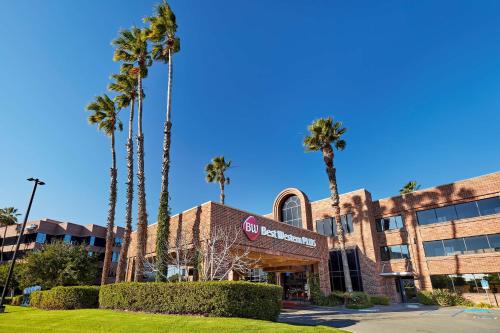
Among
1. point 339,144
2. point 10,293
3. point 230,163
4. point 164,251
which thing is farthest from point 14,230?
point 339,144

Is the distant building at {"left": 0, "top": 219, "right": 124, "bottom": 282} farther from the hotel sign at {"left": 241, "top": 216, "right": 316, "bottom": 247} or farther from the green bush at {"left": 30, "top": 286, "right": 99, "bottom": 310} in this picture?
the hotel sign at {"left": 241, "top": 216, "right": 316, "bottom": 247}

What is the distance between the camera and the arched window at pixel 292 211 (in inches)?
1312

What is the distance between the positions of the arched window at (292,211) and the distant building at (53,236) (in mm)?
27258

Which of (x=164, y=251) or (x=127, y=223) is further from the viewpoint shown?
(x=127, y=223)

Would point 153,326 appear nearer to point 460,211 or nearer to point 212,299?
point 212,299

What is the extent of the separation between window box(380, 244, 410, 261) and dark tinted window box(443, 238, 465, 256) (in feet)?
10.7

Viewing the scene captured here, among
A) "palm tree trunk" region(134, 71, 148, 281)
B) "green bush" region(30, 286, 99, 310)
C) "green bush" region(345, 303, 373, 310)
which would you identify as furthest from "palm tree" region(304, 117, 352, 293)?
"green bush" region(30, 286, 99, 310)

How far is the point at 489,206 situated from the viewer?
24250mm

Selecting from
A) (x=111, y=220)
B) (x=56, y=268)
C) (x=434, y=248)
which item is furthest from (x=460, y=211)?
(x=56, y=268)

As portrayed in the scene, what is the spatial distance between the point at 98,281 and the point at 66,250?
22.1 metres

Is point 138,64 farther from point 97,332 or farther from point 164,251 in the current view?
point 97,332

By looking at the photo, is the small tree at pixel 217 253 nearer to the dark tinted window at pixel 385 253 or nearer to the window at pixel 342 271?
the window at pixel 342 271

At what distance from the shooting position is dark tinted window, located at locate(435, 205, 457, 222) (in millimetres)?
26138

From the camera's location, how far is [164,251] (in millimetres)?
17188
